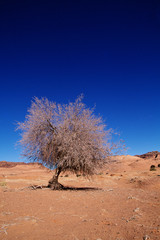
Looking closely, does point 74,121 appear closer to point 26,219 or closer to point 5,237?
point 26,219

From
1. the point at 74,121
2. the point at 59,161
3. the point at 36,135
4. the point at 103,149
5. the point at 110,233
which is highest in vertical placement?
the point at 74,121

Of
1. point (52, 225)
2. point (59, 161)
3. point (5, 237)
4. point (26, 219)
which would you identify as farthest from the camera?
point (59, 161)

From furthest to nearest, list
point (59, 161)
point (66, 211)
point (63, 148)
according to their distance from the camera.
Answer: point (59, 161), point (63, 148), point (66, 211)

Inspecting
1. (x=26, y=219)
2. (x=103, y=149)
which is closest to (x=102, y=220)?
(x=26, y=219)

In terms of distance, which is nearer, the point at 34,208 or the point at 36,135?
the point at 34,208

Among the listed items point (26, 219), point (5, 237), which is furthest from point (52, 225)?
point (5, 237)

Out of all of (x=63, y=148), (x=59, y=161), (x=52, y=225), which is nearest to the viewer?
(x=52, y=225)

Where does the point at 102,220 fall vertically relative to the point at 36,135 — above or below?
below

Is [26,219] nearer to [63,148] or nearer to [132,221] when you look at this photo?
[132,221]

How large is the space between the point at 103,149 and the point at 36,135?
492 centimetres

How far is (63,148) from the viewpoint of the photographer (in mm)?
11859

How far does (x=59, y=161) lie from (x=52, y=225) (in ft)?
26.6

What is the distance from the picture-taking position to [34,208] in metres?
6.55

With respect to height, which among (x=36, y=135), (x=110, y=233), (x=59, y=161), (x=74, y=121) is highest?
(x=74, y=121)
